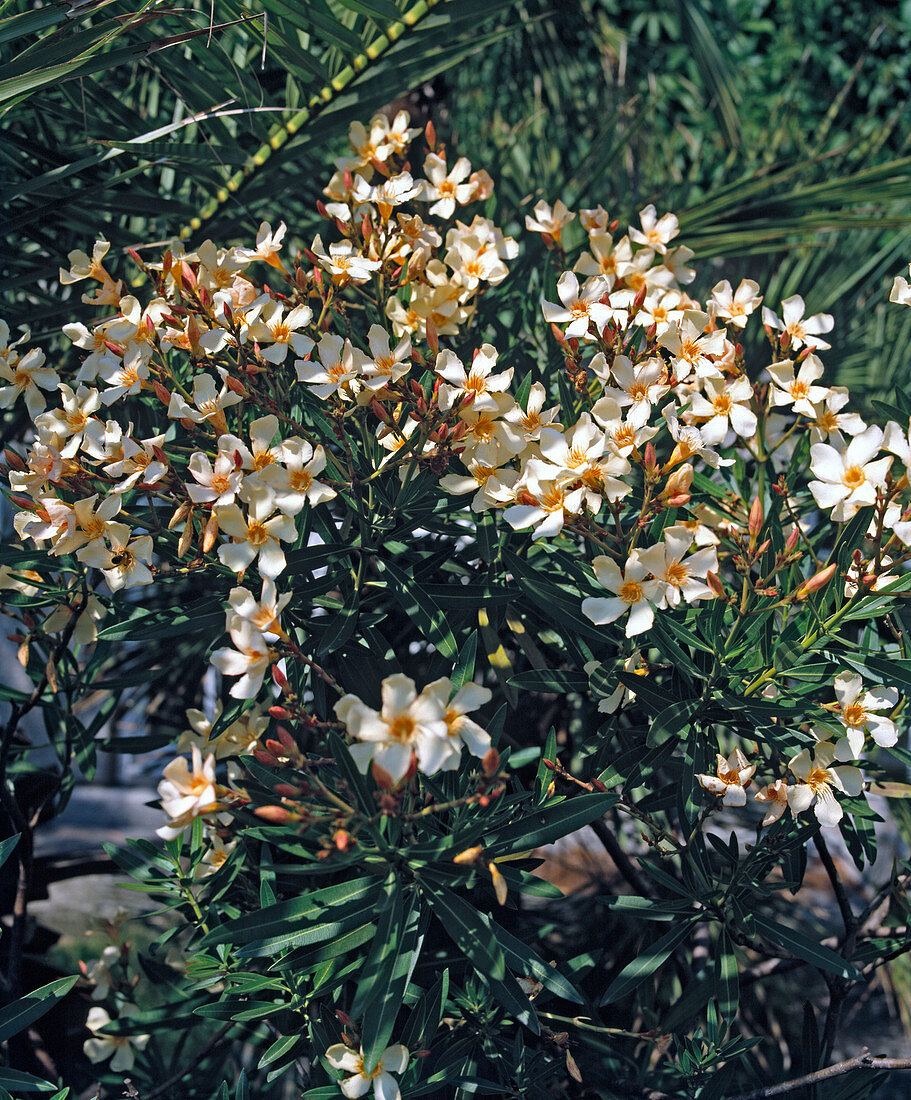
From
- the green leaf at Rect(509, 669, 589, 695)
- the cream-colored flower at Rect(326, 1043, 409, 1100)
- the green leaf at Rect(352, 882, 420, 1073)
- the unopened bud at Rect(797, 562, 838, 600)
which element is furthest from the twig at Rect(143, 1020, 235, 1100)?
the unopened bud at Rect(797, 562, 838, 600)

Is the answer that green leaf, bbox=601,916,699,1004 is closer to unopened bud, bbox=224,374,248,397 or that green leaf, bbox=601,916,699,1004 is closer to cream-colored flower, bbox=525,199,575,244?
unopened bud, bbox=224,374,248,397

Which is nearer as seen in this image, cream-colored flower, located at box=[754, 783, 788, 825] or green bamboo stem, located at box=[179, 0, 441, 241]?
cream-colored flower, located at box=[754, 783, 788, 825]

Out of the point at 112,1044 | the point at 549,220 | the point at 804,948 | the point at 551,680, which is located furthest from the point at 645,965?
the point at 549,220

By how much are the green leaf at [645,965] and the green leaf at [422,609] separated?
35 cm

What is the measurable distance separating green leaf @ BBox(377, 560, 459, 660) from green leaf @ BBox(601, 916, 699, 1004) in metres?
0.35

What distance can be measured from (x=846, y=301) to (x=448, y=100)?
0.94 m

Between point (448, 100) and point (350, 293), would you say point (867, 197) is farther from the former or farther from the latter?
point (448, 100)

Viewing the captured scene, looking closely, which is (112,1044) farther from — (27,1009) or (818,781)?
(818,781)

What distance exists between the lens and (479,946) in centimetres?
69

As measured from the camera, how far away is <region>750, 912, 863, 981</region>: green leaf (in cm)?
80

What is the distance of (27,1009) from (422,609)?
0.50 m

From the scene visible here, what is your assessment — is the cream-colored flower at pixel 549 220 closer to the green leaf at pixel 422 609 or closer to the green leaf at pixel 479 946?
the green leaf at pixel 422 609

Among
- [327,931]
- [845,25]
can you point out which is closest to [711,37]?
[327,931]

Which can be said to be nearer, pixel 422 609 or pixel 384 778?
pixel 384 778
